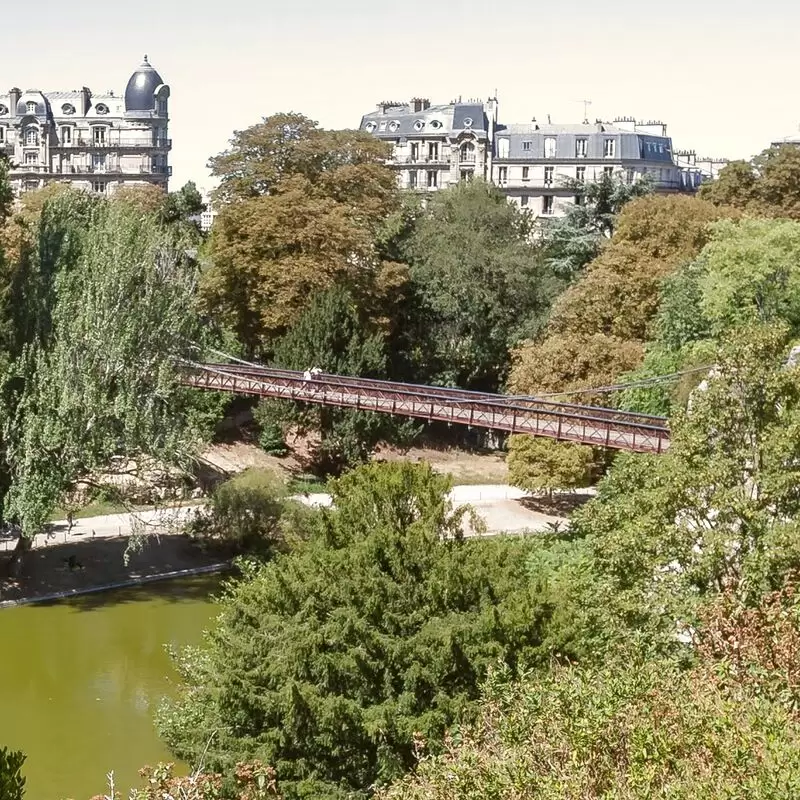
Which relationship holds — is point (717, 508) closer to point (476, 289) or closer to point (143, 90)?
point (476, 289)

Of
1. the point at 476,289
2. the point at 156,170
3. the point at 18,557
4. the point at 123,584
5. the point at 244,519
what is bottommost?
the point at 123,584

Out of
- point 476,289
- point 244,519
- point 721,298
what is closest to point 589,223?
point 476,289

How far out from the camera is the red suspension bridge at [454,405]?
31.1 metres

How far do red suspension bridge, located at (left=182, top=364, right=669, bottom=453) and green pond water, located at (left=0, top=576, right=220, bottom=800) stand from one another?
204 inches

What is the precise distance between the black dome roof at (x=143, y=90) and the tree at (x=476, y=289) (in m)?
43.8

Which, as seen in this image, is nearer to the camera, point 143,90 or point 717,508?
point 717,508

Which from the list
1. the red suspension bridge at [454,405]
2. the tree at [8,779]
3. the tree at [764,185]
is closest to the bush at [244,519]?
the red suspension bridge at [454,405]

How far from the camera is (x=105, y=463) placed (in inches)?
1109

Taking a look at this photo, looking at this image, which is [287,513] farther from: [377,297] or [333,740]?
[333,740]

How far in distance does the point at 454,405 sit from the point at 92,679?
46.2 ft

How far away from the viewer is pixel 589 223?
51.0 m

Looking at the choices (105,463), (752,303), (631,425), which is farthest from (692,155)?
(105,463)

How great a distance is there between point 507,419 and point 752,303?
7062mm

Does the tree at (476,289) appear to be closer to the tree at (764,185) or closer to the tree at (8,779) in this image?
the tree at (764,185)
